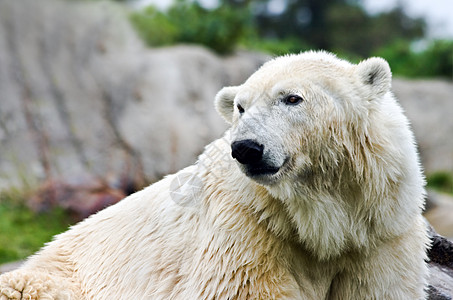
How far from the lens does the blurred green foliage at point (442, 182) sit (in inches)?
570

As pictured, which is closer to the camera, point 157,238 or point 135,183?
point 157,238

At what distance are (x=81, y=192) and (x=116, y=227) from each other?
5.70 m

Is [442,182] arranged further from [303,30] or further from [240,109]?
[240,109]

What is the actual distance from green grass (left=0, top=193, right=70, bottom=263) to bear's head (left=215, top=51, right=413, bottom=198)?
19.2 feet

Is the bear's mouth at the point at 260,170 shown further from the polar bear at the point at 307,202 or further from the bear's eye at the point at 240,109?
the bear's eye at the point at 240,109

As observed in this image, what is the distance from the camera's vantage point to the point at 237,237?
Answer: 3246mm

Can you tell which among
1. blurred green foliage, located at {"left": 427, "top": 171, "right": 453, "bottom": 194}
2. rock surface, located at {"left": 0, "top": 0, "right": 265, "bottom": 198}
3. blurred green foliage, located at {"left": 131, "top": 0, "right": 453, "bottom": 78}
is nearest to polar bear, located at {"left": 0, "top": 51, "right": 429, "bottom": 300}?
blurred green foliage, located at {"left": 131, "top": 0, "right": 453, "bottom": 78}

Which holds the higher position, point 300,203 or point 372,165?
point 372,165

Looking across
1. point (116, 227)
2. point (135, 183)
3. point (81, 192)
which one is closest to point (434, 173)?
point (135, 183)

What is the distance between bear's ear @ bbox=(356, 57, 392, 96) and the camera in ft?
10.6

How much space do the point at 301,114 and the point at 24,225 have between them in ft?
23.6

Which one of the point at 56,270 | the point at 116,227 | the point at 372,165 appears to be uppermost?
the point at 372,165

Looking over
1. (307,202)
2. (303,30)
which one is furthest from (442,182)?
(307,202)

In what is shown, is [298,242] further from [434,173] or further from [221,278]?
[434,173]
